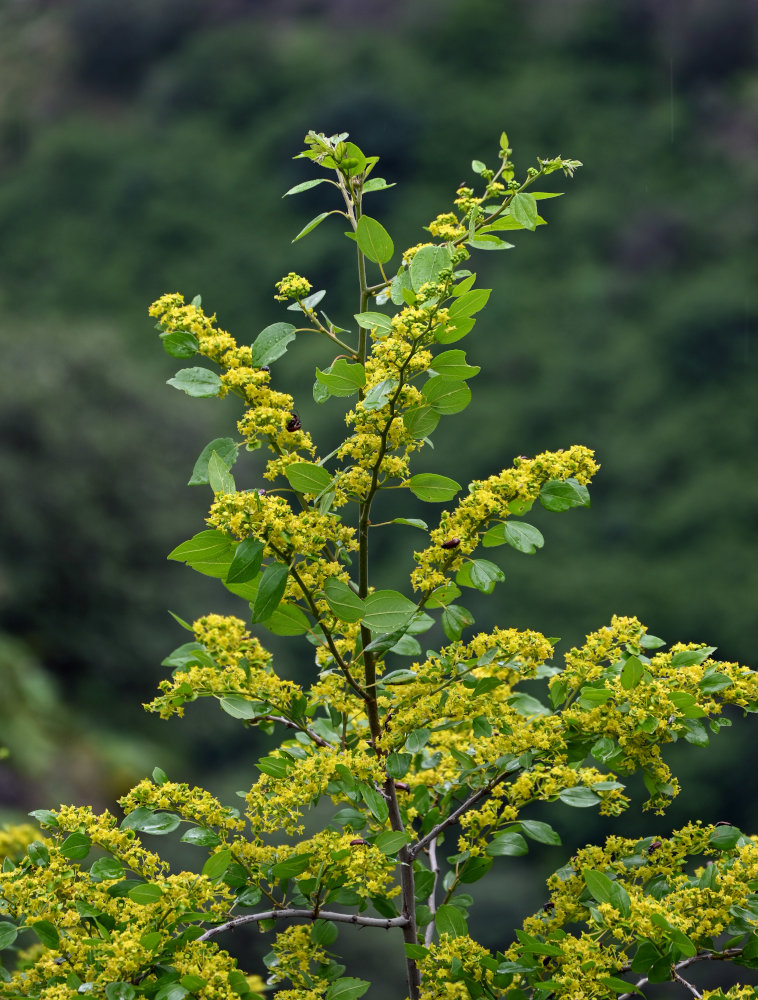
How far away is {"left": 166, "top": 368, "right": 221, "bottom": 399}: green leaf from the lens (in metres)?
1.69

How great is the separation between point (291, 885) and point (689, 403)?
91.8 ft

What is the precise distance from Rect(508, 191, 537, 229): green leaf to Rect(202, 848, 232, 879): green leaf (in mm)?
1124

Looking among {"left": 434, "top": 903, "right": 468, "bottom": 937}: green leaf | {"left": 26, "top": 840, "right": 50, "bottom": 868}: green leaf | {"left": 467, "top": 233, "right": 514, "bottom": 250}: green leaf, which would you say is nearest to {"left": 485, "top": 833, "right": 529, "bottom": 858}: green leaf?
{"left": 434, "top": 903, "right": 468, "bottom": 937}: green leaf

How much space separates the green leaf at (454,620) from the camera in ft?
6.30

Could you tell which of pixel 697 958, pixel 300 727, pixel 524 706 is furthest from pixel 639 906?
pixel 300 727

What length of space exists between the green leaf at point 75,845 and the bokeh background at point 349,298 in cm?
996

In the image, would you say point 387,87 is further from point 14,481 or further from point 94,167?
point 14,481

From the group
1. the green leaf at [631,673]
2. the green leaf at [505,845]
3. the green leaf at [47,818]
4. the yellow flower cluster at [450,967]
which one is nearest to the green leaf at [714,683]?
the green leaf at [631,673]

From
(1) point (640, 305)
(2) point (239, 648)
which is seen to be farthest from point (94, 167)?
(2) point (239, 648)

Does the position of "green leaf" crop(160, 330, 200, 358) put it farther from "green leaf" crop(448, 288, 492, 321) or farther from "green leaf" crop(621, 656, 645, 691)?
"green leaf" crop(621, 656, 645, 691)

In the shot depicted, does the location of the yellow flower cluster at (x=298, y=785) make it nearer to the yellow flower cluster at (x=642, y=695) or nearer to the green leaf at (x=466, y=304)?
the yellow flower cluster at (x=642, y=695)

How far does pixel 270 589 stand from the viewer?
64.6 inches

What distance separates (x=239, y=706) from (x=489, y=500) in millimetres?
546

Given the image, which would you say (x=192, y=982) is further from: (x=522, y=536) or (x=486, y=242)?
(x=486, y=242)
